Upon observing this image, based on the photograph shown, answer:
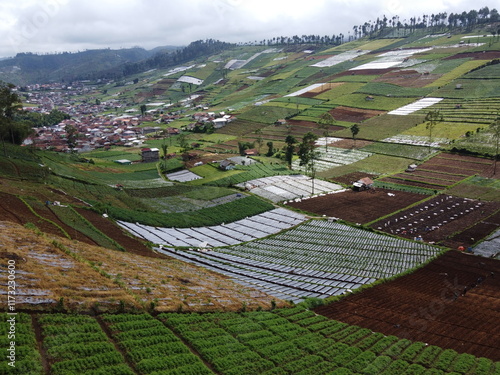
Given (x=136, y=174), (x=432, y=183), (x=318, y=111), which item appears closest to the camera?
(x=432, y=183)

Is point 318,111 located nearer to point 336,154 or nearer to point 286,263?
point 336,154

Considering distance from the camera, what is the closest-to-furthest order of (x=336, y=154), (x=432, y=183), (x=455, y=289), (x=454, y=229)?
(x=455, y=289) < (x=454, y=229) < (x=432, y=183) < (x=336, y=154)

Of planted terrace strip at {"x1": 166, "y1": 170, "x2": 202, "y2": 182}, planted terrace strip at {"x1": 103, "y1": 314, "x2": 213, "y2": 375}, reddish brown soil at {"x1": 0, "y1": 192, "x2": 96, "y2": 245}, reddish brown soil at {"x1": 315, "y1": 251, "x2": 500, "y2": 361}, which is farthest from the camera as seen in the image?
planted terrace strip at {"x1": 166, "y1": 170, "x2": 202, "y2": 182}

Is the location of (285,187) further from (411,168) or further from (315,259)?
(315,259)

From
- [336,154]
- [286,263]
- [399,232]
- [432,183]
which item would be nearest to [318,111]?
[336,154]

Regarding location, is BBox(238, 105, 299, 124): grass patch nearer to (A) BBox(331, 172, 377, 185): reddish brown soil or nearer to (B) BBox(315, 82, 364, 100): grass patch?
(B) BBox(315, 82, 364, 100): grass patch

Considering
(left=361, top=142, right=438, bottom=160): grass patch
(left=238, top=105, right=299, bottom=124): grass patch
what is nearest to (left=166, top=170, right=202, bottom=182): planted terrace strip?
(left=361, top=142, right=438, bottom=160): grass patch
